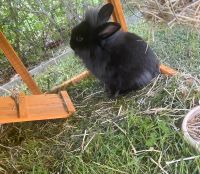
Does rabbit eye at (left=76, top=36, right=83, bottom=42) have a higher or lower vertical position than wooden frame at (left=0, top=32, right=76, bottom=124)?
higher

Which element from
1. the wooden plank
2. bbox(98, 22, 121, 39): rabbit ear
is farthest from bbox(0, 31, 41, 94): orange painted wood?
bbox(98, 22, 121, 39): rabbit ear

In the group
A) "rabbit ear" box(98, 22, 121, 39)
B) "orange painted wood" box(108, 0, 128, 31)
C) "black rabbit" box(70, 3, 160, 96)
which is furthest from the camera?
"orange painted wood" box(108, 0, 128, 31)

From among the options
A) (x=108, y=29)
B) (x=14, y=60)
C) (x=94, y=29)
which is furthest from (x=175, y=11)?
(x=14, y=60)

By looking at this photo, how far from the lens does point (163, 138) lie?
6.43 ft

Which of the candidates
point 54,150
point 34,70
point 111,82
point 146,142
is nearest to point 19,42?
point 34,70

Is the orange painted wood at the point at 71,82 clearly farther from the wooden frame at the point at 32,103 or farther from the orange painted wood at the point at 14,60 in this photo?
the orange painted wood at the point at 14,60

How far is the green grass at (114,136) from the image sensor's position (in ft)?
6.27

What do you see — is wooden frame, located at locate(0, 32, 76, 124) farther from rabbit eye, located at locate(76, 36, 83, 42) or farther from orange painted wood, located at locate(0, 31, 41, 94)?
rabbit eye, located at locate(76, 36, 83, 42)

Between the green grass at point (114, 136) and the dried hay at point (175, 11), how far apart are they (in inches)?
5.9

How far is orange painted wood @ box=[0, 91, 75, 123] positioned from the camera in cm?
202

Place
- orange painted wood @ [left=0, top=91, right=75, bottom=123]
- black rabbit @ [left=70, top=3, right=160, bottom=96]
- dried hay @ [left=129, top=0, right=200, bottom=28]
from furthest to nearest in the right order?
black rabbit @ [left=70, top=3, right=160, bottom=96], orange painted wood @ [left=0, top=91, right=75, bottom=123], dried hay @ [left=129, top=0, right=200, bottom=28]

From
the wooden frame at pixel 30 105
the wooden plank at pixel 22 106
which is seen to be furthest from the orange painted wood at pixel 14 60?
the wooden plank at pixel 22 106

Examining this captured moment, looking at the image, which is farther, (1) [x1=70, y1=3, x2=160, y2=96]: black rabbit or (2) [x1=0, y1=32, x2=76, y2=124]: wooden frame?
(1) [x1=70, y1=3, x2=160, y2=96]: black rabbit

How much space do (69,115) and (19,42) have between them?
145 cm
